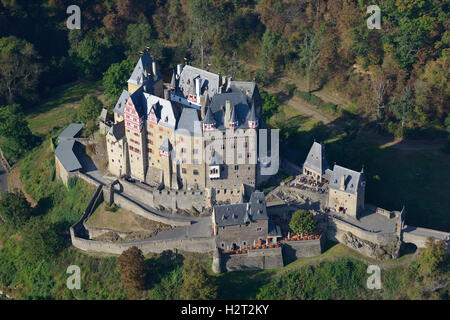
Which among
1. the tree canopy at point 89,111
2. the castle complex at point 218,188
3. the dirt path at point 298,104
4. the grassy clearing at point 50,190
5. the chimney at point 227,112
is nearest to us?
the castle complex at point 218,188

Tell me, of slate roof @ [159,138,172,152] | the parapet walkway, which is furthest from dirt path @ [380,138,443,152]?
slate roof @ [159,138,172,152]

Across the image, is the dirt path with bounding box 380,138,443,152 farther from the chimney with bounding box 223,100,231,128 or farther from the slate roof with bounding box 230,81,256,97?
the chimney with bounding box 223,100,231,128

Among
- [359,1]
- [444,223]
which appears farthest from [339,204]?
[359,1]

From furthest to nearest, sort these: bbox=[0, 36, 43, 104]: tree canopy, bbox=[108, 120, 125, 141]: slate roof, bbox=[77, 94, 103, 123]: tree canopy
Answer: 1. bbox=[0, 36, 43, 104]: tree canopy
2. bbox=[77, 94, 103, 123]: tree canopy
3. bbox=[108, 120, 125, 141]: slate roof

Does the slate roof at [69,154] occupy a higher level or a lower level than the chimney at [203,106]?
lower

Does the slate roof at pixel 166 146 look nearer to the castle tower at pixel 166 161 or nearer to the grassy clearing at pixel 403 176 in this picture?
the castle tower at pixel 166 161

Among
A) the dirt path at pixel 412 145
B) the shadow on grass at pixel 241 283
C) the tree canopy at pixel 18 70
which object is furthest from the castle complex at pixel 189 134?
the tree canopy at pixel 18 70

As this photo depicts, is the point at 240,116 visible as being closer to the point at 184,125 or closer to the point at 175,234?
the point at 184,125
